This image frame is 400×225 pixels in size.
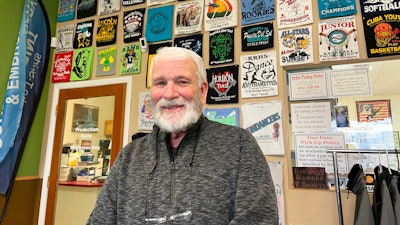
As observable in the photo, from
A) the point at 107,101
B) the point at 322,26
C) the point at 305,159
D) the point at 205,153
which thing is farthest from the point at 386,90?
the point at 107,101

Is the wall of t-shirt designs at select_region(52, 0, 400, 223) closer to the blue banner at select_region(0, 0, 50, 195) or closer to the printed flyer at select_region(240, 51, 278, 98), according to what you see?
the printed flyer at select_region(240, 51, 278, 98)

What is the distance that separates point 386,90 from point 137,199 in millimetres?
2302

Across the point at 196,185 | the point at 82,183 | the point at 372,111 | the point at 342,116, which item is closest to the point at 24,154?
the point at 82,183

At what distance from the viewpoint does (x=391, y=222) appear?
4.11ft

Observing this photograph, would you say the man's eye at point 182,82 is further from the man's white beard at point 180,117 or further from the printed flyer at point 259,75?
the printed flyer at point 259,75

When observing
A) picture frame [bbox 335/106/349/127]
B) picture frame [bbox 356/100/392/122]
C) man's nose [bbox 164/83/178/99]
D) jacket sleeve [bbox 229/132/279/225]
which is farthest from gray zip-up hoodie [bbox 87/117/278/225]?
picture frame [bbox 356/100/392/122]

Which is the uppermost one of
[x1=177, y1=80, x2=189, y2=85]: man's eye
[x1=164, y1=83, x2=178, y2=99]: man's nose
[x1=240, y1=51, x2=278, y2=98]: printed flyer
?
[x1=240, y1=51, x2=278, y2=98]: printed flyer

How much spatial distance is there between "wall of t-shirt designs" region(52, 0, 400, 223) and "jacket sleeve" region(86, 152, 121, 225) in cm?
120

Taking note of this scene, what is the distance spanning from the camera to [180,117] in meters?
0.98

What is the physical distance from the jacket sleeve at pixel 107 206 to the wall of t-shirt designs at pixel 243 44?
1205mm

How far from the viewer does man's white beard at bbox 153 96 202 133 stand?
0.98 metres

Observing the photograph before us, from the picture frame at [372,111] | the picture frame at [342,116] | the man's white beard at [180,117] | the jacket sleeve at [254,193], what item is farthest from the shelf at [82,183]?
the picture frame at [372,111]

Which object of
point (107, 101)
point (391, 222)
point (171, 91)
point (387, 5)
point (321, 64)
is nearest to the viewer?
point (171, 91)

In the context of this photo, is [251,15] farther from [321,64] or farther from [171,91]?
[171,91]
